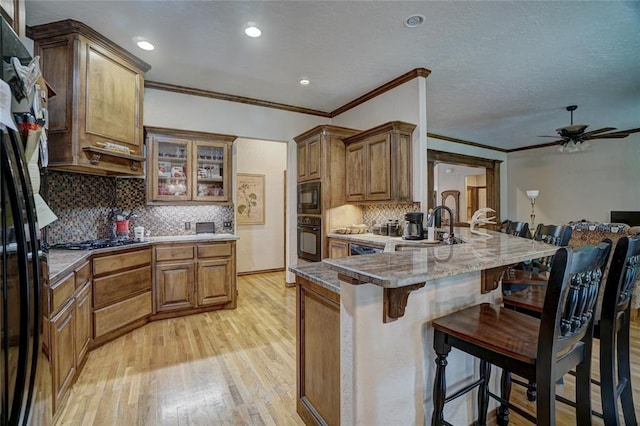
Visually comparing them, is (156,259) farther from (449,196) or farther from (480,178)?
(480,178)

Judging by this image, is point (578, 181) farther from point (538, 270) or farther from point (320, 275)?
point (320, 275)

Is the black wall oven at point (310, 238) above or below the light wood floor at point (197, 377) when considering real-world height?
above

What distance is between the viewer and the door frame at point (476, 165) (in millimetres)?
6522

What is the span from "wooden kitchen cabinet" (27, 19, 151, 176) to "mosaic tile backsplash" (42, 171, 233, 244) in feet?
1.51

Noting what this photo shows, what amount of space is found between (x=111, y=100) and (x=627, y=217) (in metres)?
9.07

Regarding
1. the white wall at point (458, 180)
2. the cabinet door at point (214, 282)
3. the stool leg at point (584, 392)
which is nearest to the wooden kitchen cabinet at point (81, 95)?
the cabinet door at point (214, 282)

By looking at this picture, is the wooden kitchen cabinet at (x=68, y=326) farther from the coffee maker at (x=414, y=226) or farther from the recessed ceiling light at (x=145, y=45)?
the coffee maker at (x=414, y=226)

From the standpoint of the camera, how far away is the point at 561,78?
376 cm

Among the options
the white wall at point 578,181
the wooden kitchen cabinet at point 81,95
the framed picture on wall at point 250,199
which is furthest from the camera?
the white wall at point 578,181

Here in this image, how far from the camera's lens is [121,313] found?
292 centimetres

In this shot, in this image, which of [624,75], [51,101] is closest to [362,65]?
[51,101]

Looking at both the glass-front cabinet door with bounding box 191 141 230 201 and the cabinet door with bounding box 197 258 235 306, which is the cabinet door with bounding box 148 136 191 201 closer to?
the glass-front cabinet door with bounding box 191 141 230 201

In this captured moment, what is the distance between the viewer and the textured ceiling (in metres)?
2.41

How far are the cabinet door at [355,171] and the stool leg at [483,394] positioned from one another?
2.66 meters
